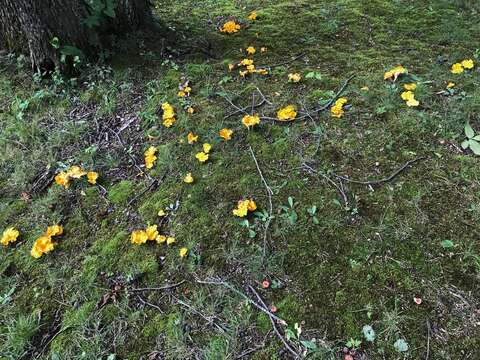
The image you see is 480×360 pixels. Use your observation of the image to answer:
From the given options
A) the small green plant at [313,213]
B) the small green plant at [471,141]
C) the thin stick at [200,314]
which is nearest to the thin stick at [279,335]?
the thin stick at [200,314]

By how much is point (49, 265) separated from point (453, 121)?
11.1ft

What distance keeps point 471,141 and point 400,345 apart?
185 cm

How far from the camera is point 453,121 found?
3.39m

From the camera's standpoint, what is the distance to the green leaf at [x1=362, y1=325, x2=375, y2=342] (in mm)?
2277

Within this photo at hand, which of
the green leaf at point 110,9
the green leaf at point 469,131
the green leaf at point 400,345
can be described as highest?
the green leaf at point 110,9

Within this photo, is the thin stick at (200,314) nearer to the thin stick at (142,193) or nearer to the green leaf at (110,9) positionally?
the thin stick at (142,193)

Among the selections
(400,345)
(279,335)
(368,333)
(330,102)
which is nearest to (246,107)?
(330,102)

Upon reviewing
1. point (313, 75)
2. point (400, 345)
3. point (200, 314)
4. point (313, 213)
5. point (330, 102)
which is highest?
point (313, 75)

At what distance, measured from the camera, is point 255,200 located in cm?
303

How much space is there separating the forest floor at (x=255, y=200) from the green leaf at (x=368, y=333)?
0.01m

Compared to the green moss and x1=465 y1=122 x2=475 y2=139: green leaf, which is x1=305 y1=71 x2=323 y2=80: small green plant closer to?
x1=465 y1=122 x2=475 y2=139: green leaf

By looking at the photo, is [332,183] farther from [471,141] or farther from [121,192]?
[121,192]

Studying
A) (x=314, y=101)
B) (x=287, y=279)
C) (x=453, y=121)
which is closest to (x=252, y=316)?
(x=287, y=279)

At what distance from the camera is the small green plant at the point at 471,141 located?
3.18 metres
